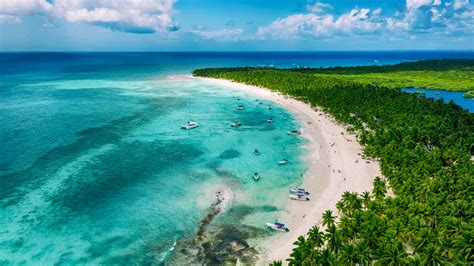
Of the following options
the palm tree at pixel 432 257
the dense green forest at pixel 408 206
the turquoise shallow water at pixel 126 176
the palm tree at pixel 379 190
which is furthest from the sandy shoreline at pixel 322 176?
the palm tree at pixel 432 257

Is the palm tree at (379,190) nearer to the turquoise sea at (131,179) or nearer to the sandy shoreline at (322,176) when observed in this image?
the sandy shoreline at (322,176)

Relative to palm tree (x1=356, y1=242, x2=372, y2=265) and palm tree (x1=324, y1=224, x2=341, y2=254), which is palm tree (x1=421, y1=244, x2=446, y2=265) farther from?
palm tree (x1=324, y1=224, x2=341, y2=254)

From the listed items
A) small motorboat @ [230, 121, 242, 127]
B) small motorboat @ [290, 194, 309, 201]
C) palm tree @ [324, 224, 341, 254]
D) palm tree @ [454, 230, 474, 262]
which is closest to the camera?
palm tree @ [454, 230, 474, 262]

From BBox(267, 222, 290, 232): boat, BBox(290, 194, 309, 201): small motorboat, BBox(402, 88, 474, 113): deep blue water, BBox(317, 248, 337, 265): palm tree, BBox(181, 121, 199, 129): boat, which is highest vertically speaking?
BBox(317, 248, 337, 265): palm tree

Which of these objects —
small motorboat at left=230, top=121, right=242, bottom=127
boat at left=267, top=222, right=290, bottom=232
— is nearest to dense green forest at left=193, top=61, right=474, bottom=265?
boat at left=267, top=222, right=290, bottom=232

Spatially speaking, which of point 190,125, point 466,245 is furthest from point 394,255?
point 190,125

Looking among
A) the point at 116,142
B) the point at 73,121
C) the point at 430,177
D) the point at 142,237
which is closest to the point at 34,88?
the point at 73,121

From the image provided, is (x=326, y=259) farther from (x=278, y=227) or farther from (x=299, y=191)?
(x=299, y=191)
